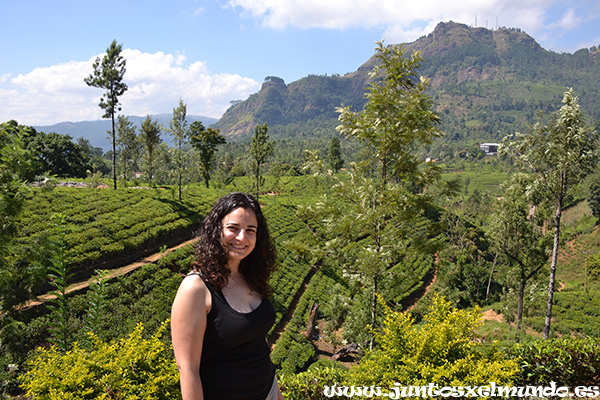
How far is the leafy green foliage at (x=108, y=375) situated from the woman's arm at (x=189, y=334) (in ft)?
3.97

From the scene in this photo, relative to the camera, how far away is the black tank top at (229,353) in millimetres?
2080

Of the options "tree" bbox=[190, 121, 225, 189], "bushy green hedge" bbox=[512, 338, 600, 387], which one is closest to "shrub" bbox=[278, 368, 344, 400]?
"bushy green hedge" bbox=[512, 338, 600, 387]

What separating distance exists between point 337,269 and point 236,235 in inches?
545

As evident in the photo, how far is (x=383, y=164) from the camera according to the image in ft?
24.4

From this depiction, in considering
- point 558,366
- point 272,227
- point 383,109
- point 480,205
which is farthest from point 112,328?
point 480,205

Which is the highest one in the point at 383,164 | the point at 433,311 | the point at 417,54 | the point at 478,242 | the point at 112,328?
the point at 417,54

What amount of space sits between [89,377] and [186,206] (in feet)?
76.6

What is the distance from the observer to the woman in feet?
6.38

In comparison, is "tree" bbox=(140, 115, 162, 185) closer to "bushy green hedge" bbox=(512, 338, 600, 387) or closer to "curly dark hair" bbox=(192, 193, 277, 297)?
"curly dark hair" bbox=(192, 193, 277, 297)

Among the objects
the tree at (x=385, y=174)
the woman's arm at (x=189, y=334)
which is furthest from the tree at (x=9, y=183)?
the tree at (x=385, y=174)

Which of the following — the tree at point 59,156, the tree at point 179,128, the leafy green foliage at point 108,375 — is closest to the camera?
the leafy green foliage at point 108,375

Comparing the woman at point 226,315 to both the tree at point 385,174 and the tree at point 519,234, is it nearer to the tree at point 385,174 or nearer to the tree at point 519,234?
the tree at point 385,174

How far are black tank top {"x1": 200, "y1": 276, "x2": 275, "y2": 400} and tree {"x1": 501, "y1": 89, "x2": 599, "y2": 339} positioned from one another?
12704 millimetres

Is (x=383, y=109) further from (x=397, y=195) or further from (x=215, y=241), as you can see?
(x=215, y=241)
